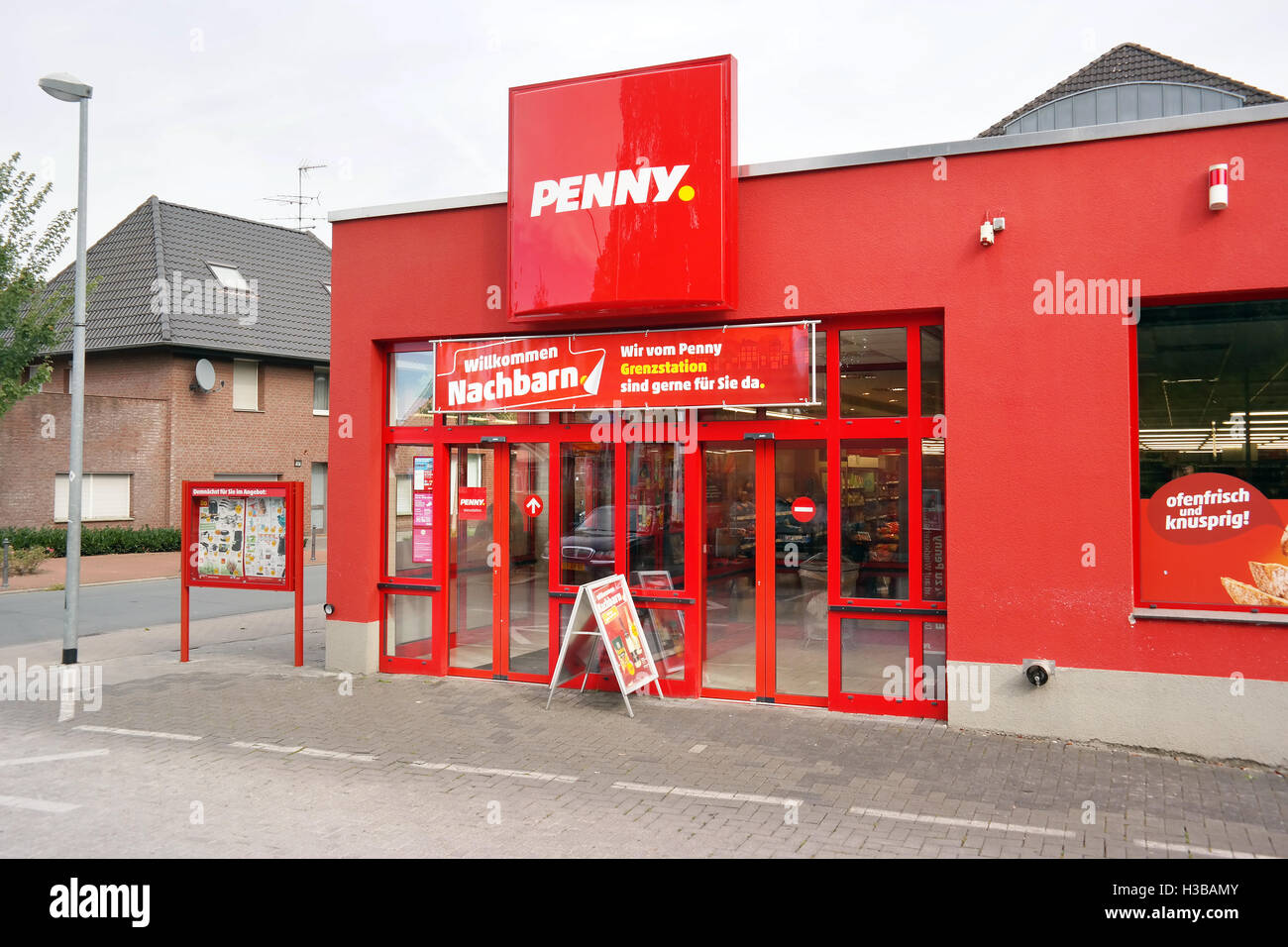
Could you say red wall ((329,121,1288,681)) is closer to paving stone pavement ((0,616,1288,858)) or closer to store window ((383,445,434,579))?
paving stone pavement ((0,616,1288,858))

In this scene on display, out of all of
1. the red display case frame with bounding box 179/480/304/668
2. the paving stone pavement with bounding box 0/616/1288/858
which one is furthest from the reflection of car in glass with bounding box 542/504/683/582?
the red display case frame with bounding box 179/480/304/668

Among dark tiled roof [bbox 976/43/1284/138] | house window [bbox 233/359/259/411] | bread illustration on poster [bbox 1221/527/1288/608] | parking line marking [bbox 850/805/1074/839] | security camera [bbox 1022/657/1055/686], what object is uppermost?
dark tiled roof [bbox 976/43/1284/138]

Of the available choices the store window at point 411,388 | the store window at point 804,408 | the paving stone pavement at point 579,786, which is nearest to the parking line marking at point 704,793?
the paving stone pavement at point 579,786

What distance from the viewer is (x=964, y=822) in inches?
225

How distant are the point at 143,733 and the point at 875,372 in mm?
6922


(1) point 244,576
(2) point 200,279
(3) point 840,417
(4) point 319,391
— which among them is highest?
(2) point 200,279

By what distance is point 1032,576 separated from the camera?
7.64m

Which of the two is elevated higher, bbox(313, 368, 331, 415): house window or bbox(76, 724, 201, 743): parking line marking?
bbox(313, 368, 331, 415): house window

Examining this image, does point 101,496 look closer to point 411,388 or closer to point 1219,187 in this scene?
point 411,388

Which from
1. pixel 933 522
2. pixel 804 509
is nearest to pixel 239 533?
pixel 804 509

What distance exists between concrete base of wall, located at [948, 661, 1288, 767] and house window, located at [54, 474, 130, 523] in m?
25.3

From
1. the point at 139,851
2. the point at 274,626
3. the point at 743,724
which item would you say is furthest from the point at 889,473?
the point at 274,626

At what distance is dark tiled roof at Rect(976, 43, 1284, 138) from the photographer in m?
23.5

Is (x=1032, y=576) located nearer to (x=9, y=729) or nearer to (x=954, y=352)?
(x=954, y=352)
